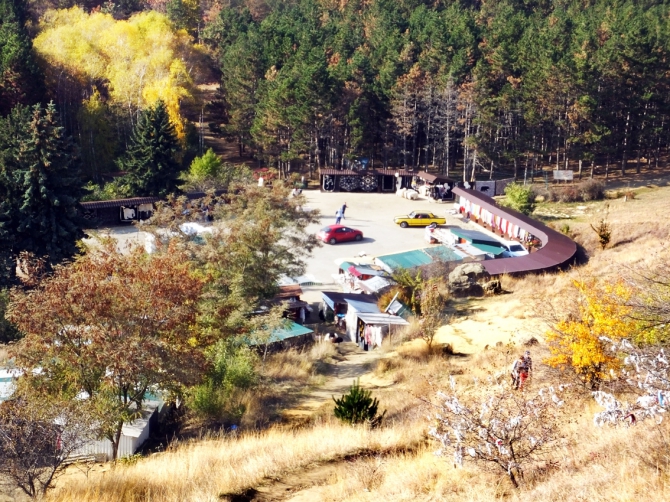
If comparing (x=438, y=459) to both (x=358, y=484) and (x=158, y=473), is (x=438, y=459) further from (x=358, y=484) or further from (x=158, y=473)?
(x=158, y=473)

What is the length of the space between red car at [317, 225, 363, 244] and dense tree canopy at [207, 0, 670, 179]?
16.6 meters

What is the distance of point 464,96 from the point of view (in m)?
56.8

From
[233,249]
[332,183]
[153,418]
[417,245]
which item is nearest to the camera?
[153,418]

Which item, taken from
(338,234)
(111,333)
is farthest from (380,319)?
(111,333)

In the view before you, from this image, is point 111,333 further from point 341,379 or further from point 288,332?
point 288,332

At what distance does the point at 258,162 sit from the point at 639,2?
54.2m

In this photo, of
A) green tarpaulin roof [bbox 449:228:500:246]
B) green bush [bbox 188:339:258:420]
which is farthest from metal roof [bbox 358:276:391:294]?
green bush [bbox 188:339:258:420]

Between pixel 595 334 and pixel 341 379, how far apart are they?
9.94m

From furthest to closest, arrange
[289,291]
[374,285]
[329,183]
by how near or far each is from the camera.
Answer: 1. [329,183]
2. [374,285]
3. [289,291]

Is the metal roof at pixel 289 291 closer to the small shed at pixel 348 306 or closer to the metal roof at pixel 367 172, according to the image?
the small shed at pixel 348 306

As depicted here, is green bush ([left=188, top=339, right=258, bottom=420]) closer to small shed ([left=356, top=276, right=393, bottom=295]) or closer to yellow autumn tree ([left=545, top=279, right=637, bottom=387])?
yellow autumn tree ([left=545, top=279, right=637, bottom=387])

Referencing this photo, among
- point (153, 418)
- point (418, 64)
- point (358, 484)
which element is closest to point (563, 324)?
point (358, 484)

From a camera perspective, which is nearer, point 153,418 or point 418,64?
point 153,418

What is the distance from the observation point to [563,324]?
14.9m
